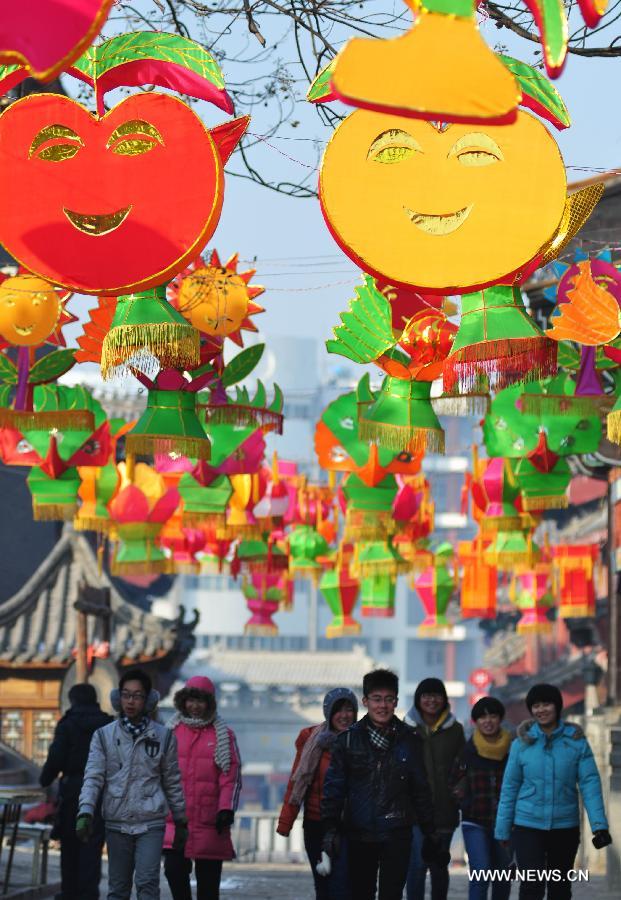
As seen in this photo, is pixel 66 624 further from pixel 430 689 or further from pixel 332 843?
pixel 332 843

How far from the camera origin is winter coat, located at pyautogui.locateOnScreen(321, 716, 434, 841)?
7656 mm

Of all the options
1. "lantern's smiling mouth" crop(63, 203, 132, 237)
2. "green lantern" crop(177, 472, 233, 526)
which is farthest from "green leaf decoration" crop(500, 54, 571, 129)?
"green lantern" crop(177, 472, 233, 526)

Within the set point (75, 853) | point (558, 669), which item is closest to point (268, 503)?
point (75, 853)

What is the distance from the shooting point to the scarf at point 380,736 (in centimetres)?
772

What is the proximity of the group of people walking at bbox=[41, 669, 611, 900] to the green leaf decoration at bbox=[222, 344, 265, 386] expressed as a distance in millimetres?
2716

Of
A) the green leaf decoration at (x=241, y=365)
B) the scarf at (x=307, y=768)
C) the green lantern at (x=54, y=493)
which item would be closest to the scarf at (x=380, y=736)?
the scarf at (x=307, y=768)

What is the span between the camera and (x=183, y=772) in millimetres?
9484

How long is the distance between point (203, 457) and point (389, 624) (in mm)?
70760

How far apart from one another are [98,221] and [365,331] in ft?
12.4

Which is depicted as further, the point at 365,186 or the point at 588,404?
the point at 588,404

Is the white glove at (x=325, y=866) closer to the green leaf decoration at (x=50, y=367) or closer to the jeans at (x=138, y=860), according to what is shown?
the jeans at (x=138, y=860)

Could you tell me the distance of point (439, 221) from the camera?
260 inches

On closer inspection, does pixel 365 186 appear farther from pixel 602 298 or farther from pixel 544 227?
pixel 602 298

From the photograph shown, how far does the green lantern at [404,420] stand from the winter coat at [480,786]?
6.59 ft
